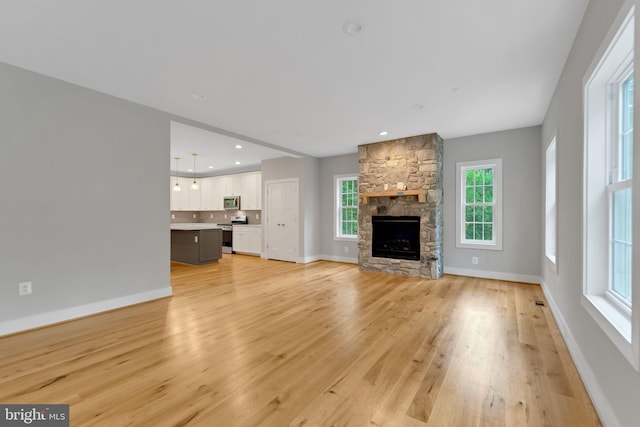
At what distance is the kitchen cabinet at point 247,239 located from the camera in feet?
26.2

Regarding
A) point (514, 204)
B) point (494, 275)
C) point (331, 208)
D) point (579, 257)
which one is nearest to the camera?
point (579, 257)

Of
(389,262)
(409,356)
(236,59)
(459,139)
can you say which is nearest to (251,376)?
(409,356)

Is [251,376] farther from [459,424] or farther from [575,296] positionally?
[575,296]

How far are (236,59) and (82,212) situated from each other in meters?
2.49

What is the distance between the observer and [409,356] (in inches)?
90.8

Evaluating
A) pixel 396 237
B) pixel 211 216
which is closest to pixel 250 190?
pixel 211 216

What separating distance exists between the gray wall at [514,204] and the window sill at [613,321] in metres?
3.22

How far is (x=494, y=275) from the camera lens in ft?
16.4

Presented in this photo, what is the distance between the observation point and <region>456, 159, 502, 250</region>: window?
501 centimetres

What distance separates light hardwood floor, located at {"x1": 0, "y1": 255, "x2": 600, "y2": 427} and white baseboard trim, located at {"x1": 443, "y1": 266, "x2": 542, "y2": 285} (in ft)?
4.24

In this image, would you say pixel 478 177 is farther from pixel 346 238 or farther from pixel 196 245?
pixel 196 245

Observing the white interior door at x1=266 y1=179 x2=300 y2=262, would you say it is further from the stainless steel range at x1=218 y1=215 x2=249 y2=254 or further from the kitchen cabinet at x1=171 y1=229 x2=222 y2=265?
the stainless steel range at x1=218 y1=215 x2=249 y2=254

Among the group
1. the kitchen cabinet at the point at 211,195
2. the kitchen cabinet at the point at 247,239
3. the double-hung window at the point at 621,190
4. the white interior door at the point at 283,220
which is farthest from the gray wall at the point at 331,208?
the double-hung window at the point at 621,190

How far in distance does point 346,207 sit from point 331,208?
41cm
